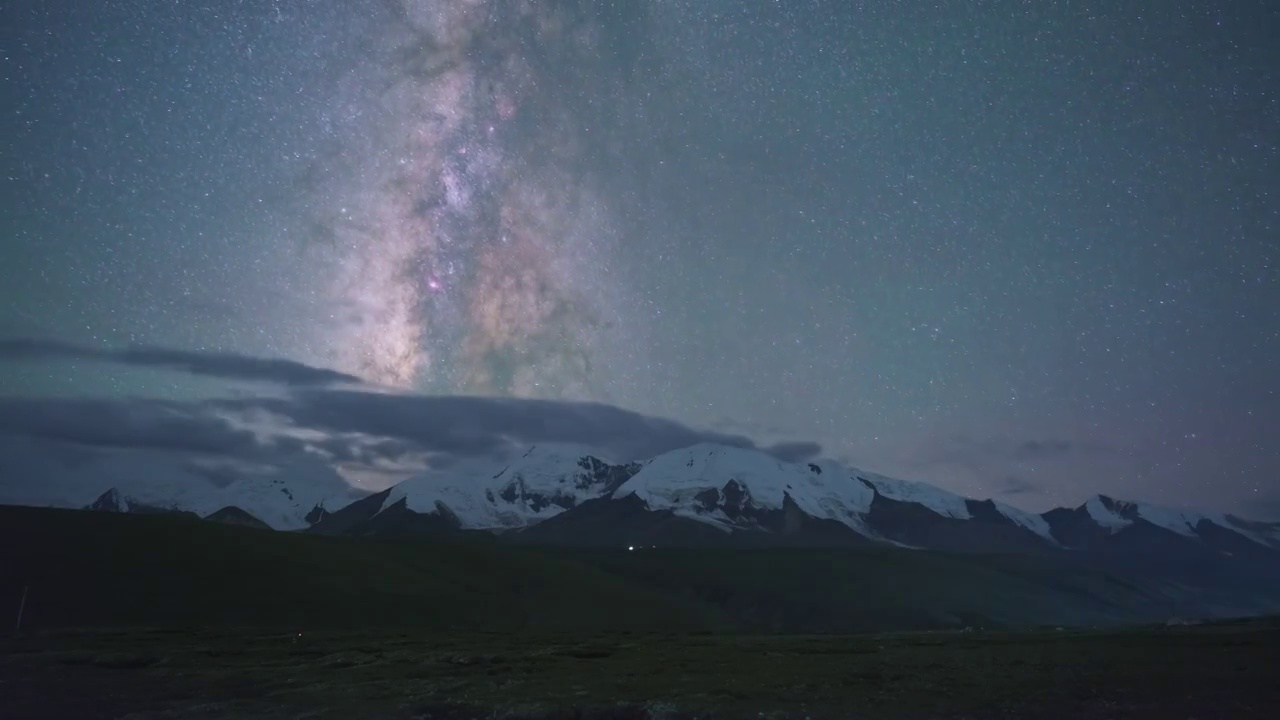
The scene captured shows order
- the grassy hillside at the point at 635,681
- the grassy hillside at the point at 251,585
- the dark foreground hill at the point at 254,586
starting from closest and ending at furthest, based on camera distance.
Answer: the grassy hillside at the point at 635,681 < the dark foreground hill at the point at 254,586 < the grassy hillside at the point at 251,585

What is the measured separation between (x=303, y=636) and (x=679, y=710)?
3051 inches

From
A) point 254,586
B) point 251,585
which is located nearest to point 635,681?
point 254,586

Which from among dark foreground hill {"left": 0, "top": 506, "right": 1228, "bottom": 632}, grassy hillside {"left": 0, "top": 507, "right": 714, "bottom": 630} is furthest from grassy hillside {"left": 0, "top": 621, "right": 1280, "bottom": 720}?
grassy hillside {"left": 0, "top": 507, "right": 714, "bottom": 630}

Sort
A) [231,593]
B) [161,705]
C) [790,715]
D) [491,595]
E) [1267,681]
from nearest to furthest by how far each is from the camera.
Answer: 1. [790,715]
2. [161,705]
3. [1267,681]
4. [231,593]
5. [491,595]

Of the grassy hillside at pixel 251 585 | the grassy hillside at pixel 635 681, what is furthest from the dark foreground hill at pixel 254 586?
the grassy hillside at pixel 635 681

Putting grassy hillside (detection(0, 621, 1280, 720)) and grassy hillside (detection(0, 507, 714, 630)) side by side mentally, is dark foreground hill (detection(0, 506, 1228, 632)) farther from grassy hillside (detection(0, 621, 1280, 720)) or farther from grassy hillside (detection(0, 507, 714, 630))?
grassy hillside (detection(0, 621, 1280, 720))

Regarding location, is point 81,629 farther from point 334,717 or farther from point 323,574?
point 334,717

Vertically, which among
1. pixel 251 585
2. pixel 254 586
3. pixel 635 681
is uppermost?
pixel 635 681

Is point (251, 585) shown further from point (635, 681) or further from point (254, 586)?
point (635, 681)

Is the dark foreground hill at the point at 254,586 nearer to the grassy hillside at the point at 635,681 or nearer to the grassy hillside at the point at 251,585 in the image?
A: the grassy hillside at the point at 251,585

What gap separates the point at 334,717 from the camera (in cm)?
4047

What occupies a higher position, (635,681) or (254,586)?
(635,681)

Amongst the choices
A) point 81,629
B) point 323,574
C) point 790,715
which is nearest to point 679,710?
point 790,715

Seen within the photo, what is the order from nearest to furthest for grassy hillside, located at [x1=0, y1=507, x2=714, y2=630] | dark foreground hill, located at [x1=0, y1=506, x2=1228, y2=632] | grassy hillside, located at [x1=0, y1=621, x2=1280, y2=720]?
grassy hillside, located at [x1=0, y1=621, x2=1280, y2=720] < dark foreground hill, located at [x1=0, y1=506, x2=1228, y2=632] < grassy hillside, located at [x1=0, y1=507, x2=714, y2=630]
